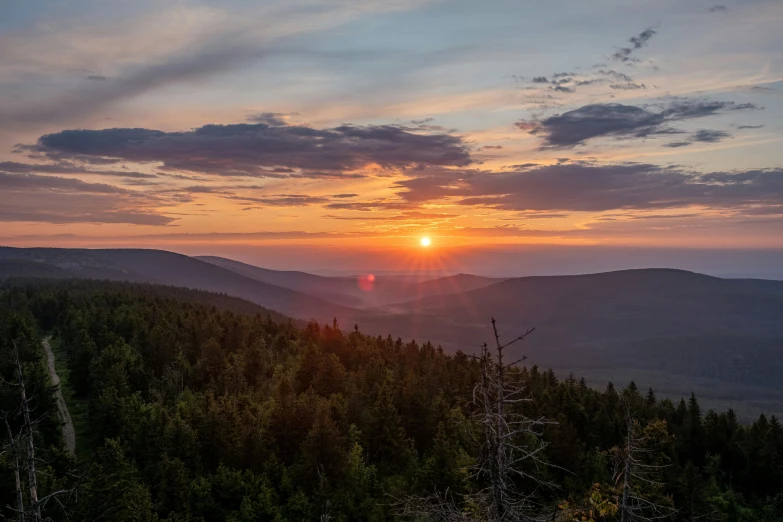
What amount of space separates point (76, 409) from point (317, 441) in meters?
37.4

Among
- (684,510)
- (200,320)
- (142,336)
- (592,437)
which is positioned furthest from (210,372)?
(684,510)

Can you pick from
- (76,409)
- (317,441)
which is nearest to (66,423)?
(76,409)

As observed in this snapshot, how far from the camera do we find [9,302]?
5413 inches

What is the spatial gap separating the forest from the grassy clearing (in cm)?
43

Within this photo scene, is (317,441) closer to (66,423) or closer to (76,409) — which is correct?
(66,423)

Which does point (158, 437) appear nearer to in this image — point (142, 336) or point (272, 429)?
point (272, 429)

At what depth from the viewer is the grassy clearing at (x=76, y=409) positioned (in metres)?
59.7

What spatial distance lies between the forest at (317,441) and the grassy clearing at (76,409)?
1.41 feet

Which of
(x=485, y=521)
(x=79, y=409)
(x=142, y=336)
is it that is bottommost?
(x=79, y=409)

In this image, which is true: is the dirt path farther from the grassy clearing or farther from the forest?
the forest

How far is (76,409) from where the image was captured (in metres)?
70.4

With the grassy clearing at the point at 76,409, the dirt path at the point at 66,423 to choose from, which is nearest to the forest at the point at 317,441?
the grassy clearing at the point at 76,409

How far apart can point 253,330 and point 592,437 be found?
6336cm

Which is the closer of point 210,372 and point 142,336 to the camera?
point 210,372
